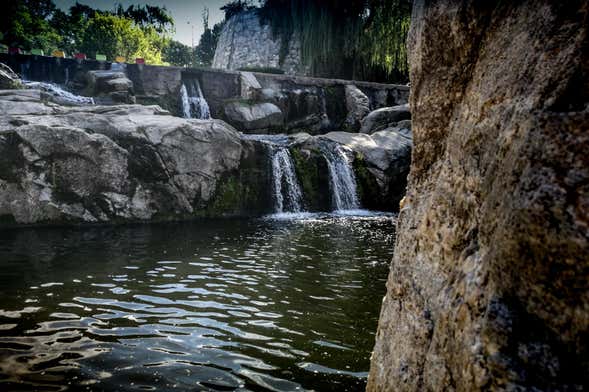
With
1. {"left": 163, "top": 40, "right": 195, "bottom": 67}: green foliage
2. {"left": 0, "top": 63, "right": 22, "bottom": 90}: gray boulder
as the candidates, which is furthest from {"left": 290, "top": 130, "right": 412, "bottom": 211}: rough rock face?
{"left": 163, "top": 40, "right": 195, "bottom": 67}: green foliage

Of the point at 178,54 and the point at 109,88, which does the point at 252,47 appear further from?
the point at 178,54

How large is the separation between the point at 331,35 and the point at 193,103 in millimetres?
12134

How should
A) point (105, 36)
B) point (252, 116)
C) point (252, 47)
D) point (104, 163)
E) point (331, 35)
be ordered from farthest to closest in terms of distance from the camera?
point (105, 36), point (252, 47), point (331, 35), point (252, 116), point (104, 163)

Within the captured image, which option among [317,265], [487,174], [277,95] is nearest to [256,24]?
[277,95]

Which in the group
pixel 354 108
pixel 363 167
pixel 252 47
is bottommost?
pixel 363 167

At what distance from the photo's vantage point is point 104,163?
38.3 ft

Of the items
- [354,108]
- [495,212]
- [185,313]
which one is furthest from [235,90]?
[495,212]

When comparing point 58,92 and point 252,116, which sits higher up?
point 58,92

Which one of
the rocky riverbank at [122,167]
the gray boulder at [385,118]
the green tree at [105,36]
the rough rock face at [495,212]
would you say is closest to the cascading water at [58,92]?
the rocky riverbank at [122,167]

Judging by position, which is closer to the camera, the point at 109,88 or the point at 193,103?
the point at 109,88

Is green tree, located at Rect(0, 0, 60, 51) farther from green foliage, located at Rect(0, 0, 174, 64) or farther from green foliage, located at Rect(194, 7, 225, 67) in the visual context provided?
green foliage, located at Rect(194, 7, 225, 67)

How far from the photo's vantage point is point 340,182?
16.8 metres

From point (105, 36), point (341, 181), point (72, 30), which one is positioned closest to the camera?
point (341, 181)

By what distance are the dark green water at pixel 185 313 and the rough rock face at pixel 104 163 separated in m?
1.53
